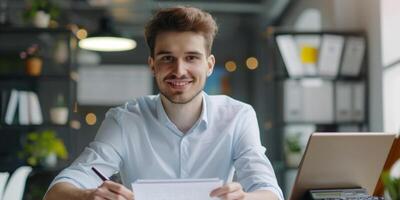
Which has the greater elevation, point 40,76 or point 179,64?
point 179,64

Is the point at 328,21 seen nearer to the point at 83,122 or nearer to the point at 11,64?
the point at 11,64

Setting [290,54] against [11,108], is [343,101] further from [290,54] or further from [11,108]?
[11,108]

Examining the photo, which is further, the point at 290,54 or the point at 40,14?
the point at 40,14

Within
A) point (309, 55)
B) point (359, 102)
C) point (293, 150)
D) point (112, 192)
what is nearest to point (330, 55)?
point (309, 55)

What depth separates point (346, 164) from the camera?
154 centimetres

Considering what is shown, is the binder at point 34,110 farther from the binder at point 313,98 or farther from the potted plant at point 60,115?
the binder at point 313,98

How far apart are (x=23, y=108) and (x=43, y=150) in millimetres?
486

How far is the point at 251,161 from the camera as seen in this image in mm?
1699

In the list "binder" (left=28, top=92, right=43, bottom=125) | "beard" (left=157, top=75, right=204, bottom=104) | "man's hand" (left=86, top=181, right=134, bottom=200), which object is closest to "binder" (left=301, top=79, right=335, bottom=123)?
"binder" (left=28, top=92, right=43, bottom=125)

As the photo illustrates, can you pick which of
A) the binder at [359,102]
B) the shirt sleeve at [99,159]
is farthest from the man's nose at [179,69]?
the binder at [359,102]

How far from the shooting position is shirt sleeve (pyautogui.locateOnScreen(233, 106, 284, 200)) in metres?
1.62

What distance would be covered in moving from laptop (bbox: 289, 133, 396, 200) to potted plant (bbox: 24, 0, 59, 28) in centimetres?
433

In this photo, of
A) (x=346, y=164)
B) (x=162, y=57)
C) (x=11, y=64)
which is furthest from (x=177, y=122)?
(x=11, y=64)

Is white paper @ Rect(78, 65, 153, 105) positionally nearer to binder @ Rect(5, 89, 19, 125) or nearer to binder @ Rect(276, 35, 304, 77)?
binder @ Rect(5, 89, 19, 125)
